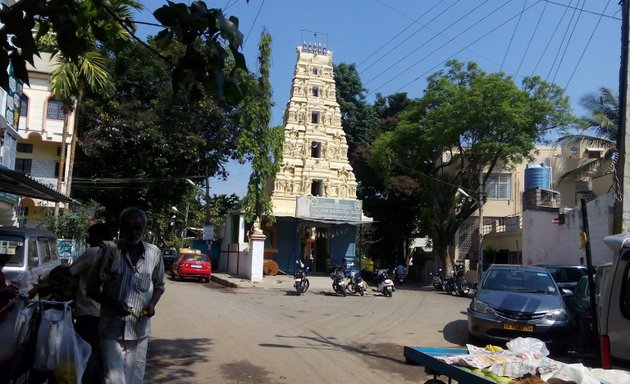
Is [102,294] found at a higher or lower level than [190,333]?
higher

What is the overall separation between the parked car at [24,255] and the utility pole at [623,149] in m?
8.21

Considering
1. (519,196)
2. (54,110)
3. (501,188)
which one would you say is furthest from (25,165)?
(519,196)

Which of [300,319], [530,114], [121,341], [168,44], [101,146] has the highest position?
[530,114]

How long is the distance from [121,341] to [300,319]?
1058 cm

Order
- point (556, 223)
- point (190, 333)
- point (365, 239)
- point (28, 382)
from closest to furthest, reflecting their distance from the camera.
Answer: point (28, 382), point (190, 333), point (556, 223), point (365, 239)

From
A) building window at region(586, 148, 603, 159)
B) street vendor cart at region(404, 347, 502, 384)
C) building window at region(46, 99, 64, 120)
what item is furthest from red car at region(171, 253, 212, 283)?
building window at region(586, 148, 603, 159)

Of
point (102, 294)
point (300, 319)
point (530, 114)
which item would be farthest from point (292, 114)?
point (102, 294)

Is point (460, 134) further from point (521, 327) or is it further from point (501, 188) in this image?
point (521, 327)

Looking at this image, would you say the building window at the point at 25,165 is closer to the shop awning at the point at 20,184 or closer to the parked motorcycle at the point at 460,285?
the shop awning at the point at 20,184

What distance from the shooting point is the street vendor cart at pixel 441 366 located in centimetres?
436

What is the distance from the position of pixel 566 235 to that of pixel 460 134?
824cm

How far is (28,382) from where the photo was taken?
4586 mm

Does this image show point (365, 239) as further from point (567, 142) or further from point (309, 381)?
point (309, 381)

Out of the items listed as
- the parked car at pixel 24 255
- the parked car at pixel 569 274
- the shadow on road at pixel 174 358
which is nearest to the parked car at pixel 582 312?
the parked car at pixel 569 274
